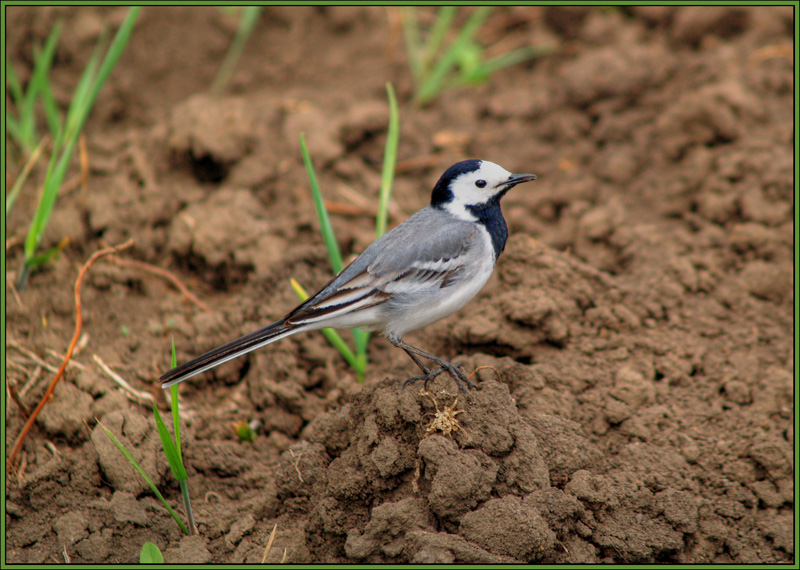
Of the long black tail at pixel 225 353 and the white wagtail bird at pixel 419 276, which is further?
the white wagtail bird at pixel 419 276

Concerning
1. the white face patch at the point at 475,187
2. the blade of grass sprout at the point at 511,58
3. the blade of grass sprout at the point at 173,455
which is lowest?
the blade of grass sprout at the point at 173,455

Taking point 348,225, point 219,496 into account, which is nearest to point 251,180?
point 348,225

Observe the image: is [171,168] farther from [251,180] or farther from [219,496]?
[219,496]

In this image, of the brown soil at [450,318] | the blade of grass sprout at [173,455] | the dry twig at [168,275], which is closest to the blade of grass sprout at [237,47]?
the brown soil at [450,318]

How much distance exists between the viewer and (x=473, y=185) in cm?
445

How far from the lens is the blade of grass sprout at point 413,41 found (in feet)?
23.5

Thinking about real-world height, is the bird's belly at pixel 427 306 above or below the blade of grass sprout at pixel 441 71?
below

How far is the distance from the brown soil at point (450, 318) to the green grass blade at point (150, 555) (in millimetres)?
128

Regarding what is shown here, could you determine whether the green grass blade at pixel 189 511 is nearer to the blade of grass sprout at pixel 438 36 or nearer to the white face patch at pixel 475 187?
the white face patch at pixel 475 187

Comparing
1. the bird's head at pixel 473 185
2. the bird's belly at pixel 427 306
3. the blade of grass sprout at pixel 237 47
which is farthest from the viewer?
the blade of grass sprout at pixel 237 47

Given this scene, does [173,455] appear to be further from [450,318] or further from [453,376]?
[450,318]

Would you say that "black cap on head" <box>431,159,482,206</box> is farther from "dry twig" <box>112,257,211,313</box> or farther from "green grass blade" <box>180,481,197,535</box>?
"green grass blade" <box>180,481,197,535</box>

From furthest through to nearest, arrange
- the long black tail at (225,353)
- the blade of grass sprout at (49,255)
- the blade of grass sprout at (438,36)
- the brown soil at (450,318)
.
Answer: the blade of grass sprout at (438,36), the blade of grass sprout at (49,255), the long black tail at (225,353), the brown soil at (450,318)

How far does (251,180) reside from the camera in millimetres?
6055
